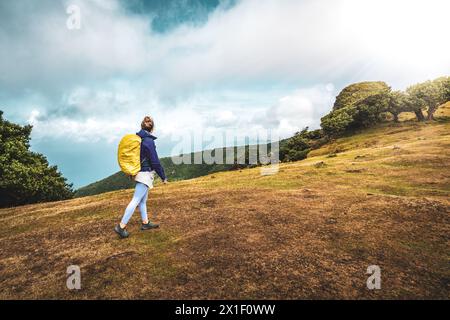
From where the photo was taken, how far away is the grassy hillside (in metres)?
7.06

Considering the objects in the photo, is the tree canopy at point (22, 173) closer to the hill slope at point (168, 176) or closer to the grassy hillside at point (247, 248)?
the grassy hillside at point (247, 248)

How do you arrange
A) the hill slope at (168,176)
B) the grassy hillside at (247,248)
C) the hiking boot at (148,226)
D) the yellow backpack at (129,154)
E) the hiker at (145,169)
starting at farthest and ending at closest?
the hill slope at (168,176)
the hiking boot at (148,226)
the hiker at (145,169)
the yellow backpack at (129,154)
the grassy hillside at (247,248)

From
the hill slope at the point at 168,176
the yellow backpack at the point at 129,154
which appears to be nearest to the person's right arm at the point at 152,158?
the yellow backpack at the point at 129,154

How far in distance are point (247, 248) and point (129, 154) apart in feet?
16.4

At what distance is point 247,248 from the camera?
9.26 metres

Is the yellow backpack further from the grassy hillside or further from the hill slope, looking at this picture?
the hill slope

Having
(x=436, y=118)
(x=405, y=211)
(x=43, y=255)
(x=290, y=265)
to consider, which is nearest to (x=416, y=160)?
(x=405, y=211)

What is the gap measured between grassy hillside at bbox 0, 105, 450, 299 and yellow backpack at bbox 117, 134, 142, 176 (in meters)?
2.56

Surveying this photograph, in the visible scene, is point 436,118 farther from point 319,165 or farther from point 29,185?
point 29,185

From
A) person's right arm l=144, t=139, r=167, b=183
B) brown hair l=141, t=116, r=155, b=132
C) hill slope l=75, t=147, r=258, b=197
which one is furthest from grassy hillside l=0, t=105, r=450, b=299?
hill slope l=75, t=147, r=258, b=197

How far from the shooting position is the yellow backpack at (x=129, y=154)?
10.1 meters

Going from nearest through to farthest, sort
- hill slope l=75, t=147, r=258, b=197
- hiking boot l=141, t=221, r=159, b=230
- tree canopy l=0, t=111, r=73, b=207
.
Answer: hiking boot l=141, t=221, r=159, b=230, tree canopy l=0, t=111, r=73, b=207, hill slope l=75, t=147, r=258, b=197

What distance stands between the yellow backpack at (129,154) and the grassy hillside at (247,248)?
2.56 m
